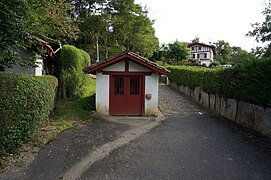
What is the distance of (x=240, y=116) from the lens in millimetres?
10055

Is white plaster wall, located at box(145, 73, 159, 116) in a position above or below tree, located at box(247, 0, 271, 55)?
below

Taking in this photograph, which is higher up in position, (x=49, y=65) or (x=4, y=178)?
(x=49, y=65)

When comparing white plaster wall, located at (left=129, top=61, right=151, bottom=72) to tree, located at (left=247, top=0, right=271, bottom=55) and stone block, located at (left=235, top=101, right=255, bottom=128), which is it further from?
tree, located at (left=247, top=0, right=271, bottom=55)

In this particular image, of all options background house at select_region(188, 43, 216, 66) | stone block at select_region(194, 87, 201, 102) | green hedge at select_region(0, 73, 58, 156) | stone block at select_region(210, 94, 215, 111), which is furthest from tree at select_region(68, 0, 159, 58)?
background house at select_region(188, 43, 216, 66)

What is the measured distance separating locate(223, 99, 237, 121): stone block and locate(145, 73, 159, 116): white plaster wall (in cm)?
353

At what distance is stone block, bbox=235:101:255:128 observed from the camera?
913 cm

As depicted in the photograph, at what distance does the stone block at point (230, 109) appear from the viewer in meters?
10.6

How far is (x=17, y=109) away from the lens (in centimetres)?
567

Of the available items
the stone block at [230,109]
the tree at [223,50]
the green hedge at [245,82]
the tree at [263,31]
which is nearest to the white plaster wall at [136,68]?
the green hedge at [245,82]

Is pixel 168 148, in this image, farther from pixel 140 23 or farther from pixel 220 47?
pixel 220 47

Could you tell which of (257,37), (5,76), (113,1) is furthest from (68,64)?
(113,1)

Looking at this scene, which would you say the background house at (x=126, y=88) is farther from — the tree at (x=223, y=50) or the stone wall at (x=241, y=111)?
the tree at (x=223, y=50)

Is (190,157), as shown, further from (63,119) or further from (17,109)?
(63,119)

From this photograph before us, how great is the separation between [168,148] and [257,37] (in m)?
21.8
